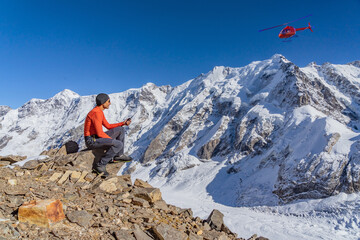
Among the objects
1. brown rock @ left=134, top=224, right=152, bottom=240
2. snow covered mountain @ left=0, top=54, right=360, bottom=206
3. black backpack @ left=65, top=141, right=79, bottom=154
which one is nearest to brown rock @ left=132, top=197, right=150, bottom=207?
brown rock @ left=134, top=224, right=152, bottom=240

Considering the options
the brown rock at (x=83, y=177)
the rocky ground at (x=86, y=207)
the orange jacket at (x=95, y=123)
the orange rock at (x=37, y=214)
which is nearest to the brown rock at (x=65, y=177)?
the rocky ground at (x=86, y=207)

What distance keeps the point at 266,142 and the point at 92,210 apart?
55.7 m

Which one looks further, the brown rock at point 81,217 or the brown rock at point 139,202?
the brown rock at point 139,202

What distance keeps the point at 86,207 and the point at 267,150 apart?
2058 inches

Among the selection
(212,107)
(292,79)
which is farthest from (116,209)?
(212,107)

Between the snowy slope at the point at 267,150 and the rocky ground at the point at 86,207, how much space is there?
66.7ft

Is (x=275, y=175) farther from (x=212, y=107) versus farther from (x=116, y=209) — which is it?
(x=212, y=107)

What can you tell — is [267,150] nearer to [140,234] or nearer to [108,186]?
[108,186]

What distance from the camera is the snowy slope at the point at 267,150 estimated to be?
28.5 m

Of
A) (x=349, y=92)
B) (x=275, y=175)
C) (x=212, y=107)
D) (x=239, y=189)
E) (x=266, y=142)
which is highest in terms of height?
(x=349, y=92)

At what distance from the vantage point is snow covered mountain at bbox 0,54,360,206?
106ft

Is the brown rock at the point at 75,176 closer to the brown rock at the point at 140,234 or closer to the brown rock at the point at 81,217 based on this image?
the brown rock at the point at 81,217

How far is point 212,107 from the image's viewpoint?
9356 centimetres

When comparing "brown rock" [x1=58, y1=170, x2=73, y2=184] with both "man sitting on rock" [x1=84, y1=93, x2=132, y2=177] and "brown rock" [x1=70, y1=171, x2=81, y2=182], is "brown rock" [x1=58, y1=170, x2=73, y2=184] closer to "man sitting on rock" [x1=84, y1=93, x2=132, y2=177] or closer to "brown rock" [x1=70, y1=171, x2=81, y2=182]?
"brown rock" [x1=70, y1=171, x2=81, y2=182]
